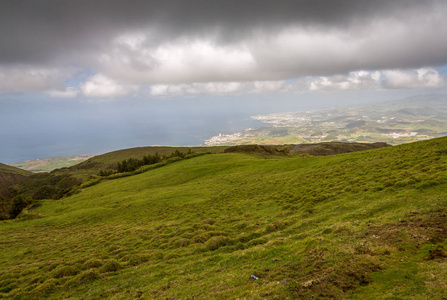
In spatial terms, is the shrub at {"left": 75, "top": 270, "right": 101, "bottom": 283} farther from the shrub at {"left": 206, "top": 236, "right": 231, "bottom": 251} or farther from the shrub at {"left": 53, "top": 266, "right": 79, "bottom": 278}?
the shrub at {"left": 206, "top": 236, "right": 231, "bottom": 251}

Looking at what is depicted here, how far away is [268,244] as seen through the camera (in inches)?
540

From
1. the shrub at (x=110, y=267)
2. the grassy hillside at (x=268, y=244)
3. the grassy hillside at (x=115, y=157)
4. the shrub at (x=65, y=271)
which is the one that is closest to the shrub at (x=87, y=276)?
the grassy hillside at (x=268, y=244)

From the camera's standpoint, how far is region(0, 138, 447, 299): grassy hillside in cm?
873

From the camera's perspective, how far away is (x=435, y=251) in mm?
9000

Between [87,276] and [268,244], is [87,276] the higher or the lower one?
the lower one

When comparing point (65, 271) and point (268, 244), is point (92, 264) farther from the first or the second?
point (268, 244)

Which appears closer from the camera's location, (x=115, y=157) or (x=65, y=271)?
(x=65, y=271)

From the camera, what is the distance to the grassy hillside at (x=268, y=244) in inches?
344

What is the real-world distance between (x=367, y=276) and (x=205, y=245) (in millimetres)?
10632

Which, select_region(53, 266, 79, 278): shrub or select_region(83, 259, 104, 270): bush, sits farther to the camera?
select_region(83, 259, 104, 270): bush

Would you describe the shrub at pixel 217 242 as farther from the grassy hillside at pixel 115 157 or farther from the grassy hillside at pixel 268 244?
the grassy hillside at pixel 115 157

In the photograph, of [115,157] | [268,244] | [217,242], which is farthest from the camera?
[115,157]

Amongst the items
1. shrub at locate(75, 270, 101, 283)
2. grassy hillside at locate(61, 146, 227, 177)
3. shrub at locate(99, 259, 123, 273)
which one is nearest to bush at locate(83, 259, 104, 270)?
shrub at locate(99, 259, 123, 273)

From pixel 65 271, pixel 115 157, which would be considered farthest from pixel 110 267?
pixel 115 157
